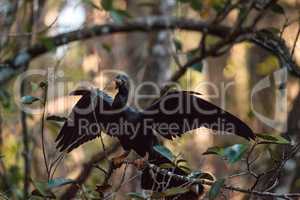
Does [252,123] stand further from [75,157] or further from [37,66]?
[37,66]

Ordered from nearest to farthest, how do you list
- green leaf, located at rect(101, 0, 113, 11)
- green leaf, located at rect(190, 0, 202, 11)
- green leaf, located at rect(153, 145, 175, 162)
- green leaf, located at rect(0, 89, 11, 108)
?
green leaf, located at rect(153, 145, 175, 162) → green leaf, located at rect(0, 89, 11, 108) → green leaf, located at rect(101, 0, 113, 11) → green leaf, located at rect(190, 0, 202, 11)

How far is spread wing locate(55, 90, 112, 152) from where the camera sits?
282cm

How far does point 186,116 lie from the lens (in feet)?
8.87

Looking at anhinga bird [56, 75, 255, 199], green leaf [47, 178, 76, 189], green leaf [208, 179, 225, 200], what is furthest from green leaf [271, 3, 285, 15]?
green leaf [47, 178, 76, 189]

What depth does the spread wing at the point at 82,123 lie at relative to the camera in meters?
2.82

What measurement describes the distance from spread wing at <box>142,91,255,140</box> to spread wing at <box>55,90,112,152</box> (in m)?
0.23

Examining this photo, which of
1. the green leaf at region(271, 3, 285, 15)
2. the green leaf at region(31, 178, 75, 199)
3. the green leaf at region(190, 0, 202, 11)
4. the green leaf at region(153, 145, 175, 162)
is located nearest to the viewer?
the green leaf at region(31, 178, 75, 199)

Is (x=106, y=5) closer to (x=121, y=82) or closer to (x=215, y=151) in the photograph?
(x=121, y=82)

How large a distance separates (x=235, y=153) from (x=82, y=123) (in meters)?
0.92

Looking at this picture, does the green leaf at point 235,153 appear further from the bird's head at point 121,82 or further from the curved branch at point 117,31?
the curved branch at point 117,31

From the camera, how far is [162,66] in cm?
491

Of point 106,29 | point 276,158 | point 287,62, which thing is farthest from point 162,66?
point 276,158

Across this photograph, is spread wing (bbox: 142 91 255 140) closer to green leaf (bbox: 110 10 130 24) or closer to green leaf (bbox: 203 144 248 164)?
green leaf (bbox: 203 144 248 164)

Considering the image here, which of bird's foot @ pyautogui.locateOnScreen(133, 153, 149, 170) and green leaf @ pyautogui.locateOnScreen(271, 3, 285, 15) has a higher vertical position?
green leaf @ pyautogui.locateOnScreen(271, 3, 285, 15)
